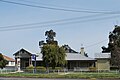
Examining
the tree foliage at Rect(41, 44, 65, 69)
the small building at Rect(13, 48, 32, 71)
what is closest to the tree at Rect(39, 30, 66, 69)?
the tree foliage at Rect(41, 44, 65, 69)

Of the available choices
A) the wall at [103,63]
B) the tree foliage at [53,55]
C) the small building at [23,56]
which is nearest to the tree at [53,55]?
the tree foliage at [53,55]

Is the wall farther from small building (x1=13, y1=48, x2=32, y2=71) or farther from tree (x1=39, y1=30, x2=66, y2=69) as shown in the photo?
small building (x1=13, y1=48, x2=32, y2=71)

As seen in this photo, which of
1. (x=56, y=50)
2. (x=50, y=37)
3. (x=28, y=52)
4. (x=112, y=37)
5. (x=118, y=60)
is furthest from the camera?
(x=50, y=37)

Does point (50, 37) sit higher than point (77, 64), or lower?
higher

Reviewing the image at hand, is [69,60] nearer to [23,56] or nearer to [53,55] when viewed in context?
[23,56]

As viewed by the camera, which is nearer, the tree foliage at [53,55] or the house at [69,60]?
the tree foliage at [53,55]

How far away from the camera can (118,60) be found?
41.1 metres

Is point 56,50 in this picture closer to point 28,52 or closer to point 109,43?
point 28,52

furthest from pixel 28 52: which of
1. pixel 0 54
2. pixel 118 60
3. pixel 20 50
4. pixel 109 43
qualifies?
pixel 118 60

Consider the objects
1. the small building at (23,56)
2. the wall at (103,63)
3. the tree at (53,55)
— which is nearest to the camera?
the tree at (53,55)

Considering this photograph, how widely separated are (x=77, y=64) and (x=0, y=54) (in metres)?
20.4

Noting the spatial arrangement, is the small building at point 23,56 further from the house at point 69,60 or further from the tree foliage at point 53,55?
the tree foliage at point 53,55

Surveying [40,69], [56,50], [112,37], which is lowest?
[40,69]

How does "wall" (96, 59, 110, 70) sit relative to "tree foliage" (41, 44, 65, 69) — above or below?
below
